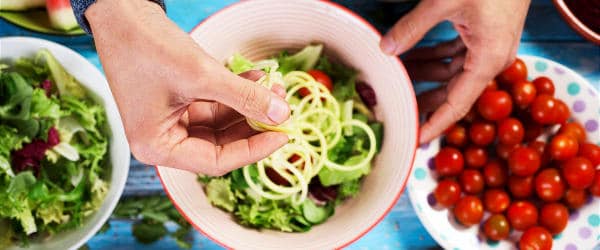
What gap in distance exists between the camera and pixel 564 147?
63.3 inches

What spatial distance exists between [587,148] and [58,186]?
1432 mm

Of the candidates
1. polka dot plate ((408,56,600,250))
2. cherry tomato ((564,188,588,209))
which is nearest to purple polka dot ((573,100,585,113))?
polka dot plate ((408,56,600,250))

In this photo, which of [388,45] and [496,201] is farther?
[496,201]

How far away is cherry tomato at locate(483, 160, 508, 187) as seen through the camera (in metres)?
1.67

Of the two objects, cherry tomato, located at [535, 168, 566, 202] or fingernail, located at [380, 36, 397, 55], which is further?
cherry tomato, located at [535, 168, 566, 202]

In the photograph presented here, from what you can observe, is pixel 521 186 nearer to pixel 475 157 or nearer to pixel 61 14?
pixel 475 157

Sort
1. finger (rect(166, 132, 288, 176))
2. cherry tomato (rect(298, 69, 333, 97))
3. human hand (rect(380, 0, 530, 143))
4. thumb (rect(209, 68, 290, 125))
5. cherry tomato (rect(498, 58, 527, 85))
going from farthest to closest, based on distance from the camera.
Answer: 1. cherry tomato (rect(498, 58, 527, 85))
2. cherry tomato (rect(298, 69, 333, 97))
3. human hand (rect(380, 0, 530, 143))
4. finger (rect(166, 132, 288, 176))
5. thumb (rect(209, 68, 290, 125))

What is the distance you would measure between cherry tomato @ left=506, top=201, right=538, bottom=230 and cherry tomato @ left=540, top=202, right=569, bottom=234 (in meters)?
0.02

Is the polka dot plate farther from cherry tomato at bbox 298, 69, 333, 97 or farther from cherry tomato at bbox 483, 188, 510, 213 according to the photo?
cherry tomato at bbox 298, 69, 333, 97

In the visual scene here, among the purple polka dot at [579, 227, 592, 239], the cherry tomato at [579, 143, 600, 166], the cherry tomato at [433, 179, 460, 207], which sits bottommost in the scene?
the purple polka dot at [579, 227, 592, 239]

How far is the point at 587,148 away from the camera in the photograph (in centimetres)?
164

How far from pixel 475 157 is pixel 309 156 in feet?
1.72

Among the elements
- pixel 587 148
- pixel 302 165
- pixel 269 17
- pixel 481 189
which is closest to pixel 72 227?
pixel 302 165

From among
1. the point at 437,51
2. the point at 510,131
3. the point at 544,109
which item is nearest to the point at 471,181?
the point at 510,131
